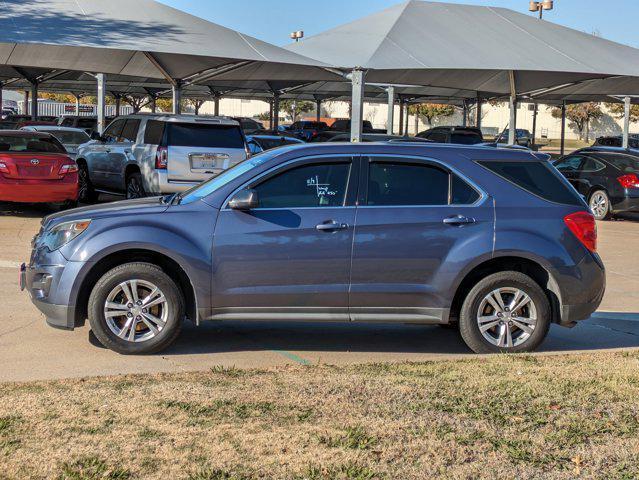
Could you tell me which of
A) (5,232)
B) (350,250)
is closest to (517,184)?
(350,250)

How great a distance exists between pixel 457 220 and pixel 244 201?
1.70m

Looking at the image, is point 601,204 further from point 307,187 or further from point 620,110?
point 620,110

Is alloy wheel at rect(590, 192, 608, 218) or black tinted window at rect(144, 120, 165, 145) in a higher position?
black tinted window at rect(144, 120, 165, 145)

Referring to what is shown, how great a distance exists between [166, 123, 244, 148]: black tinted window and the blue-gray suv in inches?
329

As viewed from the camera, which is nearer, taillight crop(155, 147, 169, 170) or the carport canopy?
taillight crop(155, 147, 169, 170)

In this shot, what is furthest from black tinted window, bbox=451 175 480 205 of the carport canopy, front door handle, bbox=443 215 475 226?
the carport canopy

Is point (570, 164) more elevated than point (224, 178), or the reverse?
point (570, 164)

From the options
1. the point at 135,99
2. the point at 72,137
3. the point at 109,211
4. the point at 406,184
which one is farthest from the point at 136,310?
the point at 135,99

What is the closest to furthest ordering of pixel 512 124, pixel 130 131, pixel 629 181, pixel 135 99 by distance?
pixel 130 131
pixel 629 181
pixel 512 124
pixel 135 99

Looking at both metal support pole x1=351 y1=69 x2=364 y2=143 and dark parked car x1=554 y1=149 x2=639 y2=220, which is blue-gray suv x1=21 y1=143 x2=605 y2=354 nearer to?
dark parked car x1=554 y1=149 x2=639 y2=220

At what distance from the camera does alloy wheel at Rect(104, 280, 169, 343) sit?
270 inches

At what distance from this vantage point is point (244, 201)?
22.4 feet

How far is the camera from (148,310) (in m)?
6.91

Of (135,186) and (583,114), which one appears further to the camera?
(583,114)
